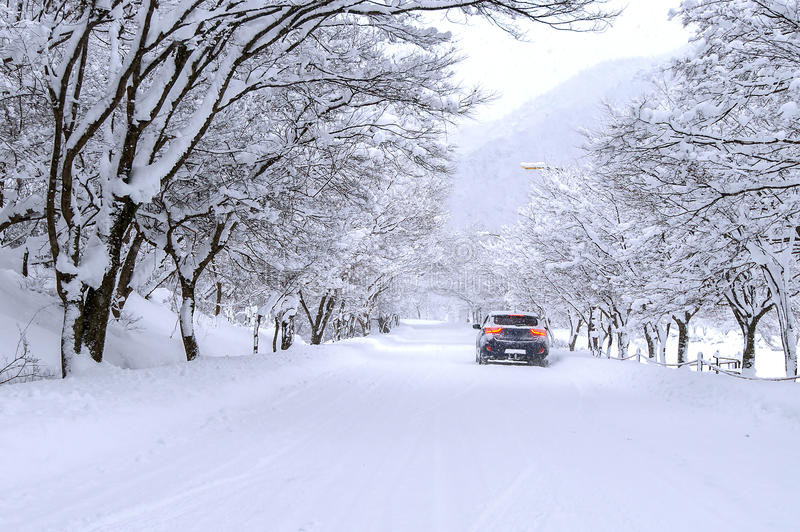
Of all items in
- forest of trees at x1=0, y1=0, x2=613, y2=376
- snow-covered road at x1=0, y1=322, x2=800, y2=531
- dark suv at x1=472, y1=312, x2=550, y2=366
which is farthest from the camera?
dark suv at x1=472, y1=312, x2=550, y2=366

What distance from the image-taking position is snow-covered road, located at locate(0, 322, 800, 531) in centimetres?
421

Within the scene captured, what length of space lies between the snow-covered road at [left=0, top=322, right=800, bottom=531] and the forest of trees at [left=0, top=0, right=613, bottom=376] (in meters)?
2.84

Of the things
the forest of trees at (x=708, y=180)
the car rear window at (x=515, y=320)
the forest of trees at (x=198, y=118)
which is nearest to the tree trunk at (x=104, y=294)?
the forest of trees at (x=198, y=118)

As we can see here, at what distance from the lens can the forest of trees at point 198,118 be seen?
7.80m

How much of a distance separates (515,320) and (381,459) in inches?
555

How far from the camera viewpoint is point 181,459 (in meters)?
5.75

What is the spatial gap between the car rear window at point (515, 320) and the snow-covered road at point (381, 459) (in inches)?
343

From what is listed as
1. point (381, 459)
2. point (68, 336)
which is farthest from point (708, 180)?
point (68, 336)

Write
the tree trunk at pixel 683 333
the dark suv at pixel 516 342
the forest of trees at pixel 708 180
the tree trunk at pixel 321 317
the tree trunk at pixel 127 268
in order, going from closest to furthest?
1. the forest of trees at pixel 708 180
2. the tree trunk at pixel 127 268
3. the dark suv at pixel 516 342
4. the tree trunk at pixel 683 333
5. the tree trunk at pixel 321 317

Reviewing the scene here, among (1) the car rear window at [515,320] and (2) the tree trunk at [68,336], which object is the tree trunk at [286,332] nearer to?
(1) the car rear window at [515,320]

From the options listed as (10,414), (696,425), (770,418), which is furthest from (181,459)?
(770,418)

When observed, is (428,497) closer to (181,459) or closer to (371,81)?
(181,459)

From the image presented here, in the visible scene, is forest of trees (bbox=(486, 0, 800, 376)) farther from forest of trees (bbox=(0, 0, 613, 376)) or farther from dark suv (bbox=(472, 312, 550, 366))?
dark suv (bbox=(472, 312, 550, 366))

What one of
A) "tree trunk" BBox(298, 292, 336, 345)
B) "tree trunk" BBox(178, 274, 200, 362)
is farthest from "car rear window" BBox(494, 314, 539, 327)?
"tree trunk" BBox(298, 292, 336, 345)
